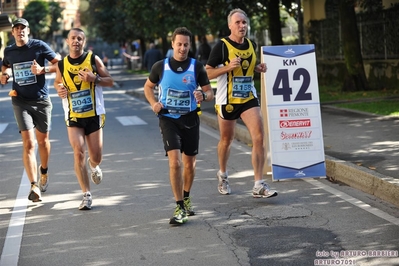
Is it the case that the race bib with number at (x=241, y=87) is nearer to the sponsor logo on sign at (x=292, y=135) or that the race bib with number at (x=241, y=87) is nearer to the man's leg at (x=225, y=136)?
the man's leg at (x=225, y=136)

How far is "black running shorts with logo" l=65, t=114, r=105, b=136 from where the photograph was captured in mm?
8977

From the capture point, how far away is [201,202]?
9.09 m

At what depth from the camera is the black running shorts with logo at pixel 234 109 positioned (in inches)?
365

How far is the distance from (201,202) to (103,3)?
50610mm

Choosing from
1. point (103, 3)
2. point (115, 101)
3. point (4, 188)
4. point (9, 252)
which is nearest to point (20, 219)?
point (9, 252)

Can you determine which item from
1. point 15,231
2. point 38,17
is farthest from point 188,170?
point 38,17

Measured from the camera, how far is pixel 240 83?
30.2ft

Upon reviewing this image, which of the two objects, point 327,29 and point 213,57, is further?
point 327,29

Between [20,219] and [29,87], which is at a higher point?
[29,87]

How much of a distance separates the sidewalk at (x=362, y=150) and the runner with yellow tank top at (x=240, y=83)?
1169mm

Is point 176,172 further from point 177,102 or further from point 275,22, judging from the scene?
point 275,22

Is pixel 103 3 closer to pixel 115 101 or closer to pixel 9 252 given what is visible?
pixel 115 101

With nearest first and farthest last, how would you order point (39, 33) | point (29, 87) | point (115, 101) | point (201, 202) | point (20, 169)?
point (201, 202), point (29, 87), point (20, 169), point (115, 101), point (39, 33)

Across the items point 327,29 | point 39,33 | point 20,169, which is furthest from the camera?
point 39,33
